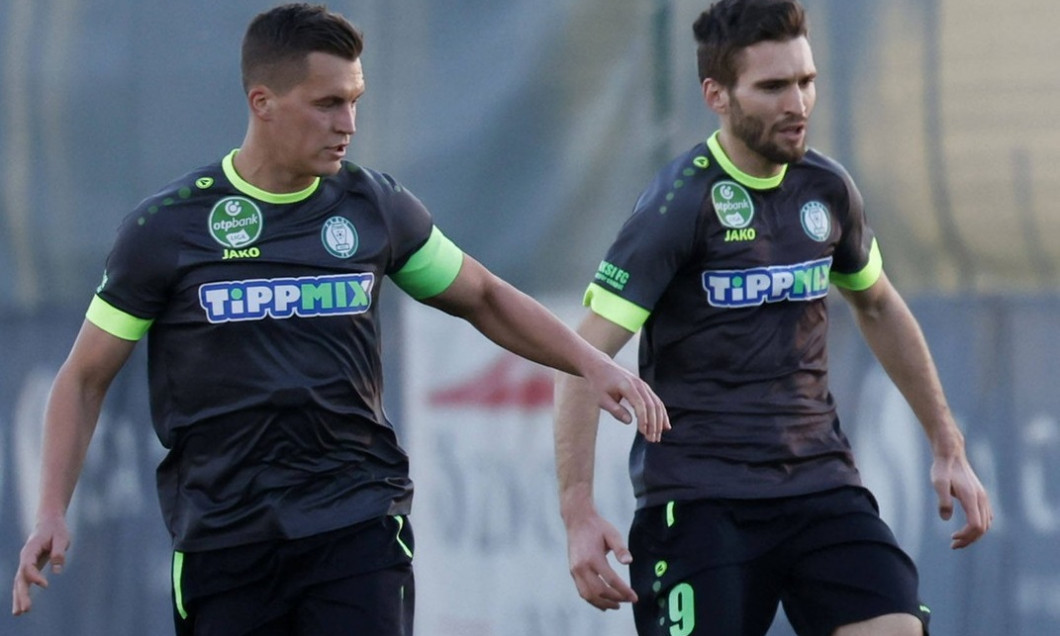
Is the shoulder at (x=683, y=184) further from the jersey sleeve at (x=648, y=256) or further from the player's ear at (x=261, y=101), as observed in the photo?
the player's ear at (x=261, y=101)

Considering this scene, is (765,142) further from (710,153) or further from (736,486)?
(736,486)

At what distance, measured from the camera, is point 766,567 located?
193 inches

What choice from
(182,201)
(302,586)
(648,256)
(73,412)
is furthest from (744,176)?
(73,412)

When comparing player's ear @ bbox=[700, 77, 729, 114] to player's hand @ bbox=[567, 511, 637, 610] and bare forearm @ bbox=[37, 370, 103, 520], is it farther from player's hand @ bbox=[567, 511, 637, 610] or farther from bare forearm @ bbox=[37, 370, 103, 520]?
bare forearm @ bbox=[37, 370, 103, 520]

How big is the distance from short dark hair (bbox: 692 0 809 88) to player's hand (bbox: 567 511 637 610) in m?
1.29

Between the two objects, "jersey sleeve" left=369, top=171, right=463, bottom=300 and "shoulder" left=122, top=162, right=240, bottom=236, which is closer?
"shoulder" left=122, top=162, right=240, bottom=236

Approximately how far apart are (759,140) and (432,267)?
956 mm

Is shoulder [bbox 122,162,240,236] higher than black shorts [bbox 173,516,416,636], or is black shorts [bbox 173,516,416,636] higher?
shoulder [bbox 122,162,240,236]

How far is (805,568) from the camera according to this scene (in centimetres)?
490

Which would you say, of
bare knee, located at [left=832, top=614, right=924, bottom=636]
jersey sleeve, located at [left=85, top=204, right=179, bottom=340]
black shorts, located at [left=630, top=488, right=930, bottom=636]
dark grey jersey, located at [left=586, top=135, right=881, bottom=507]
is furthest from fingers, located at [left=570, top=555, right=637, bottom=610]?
jersey sleeve, located at [left=85, top=204, right=179, bottom=340]

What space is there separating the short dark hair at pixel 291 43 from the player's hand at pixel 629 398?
0.98m

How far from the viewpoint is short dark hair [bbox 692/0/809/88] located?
504 centimetres

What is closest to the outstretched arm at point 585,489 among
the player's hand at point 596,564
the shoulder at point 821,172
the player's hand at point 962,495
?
the player's hand at point 596,564

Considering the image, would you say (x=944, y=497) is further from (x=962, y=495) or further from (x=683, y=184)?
(x=683, y=184)
